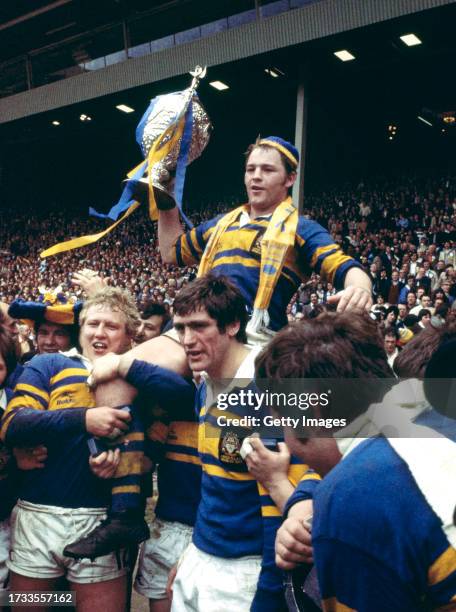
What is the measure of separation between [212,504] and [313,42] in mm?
11807

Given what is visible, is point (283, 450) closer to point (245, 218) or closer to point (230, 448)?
point (230, 448)

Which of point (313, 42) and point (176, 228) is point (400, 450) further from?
point (313, 42)

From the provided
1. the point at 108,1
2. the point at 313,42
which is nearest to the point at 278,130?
the point at 108,1

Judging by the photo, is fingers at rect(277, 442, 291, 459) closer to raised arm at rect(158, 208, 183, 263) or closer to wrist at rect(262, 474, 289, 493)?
wrist at rect(262, 474, 289, 493)

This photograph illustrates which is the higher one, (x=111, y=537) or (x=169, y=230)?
(x=169, y=230)

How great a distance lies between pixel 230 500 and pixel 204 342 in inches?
18.9

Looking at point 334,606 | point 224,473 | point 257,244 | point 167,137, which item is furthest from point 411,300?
point 334,606

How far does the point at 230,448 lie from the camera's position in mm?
1856

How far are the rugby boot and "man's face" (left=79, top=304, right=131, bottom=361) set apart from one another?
62cm

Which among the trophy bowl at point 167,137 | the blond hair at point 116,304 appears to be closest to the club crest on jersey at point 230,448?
the blond hair at point 116,304

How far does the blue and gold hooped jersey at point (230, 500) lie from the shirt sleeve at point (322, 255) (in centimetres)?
81

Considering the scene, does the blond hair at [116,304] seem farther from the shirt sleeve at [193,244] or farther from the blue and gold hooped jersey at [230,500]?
the blue and gold hooped jersey at [230,500]

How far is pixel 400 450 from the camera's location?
1.08 metres

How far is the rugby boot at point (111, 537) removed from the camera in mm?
2080
